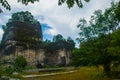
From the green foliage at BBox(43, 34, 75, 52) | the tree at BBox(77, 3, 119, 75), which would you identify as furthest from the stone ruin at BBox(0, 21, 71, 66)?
the tree at BBox(77, 3, 119, 75)

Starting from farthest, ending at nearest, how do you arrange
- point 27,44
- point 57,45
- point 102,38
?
point 57,45 < point 27,44 < point 102,38

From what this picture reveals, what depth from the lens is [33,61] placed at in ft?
335

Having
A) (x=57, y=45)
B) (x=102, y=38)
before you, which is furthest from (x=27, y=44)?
(x=102, y=38)

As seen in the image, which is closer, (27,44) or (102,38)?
(102,38)

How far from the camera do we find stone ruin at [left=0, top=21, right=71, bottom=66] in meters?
99.2

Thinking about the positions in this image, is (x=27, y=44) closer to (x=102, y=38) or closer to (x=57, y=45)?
(x=57, y=45)

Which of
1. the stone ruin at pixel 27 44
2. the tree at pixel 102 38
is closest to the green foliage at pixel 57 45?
the stone ruin at pixel 27 44

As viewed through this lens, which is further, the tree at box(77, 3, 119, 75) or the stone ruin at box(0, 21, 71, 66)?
the stone ruin at box(0, 21, 71, 66)

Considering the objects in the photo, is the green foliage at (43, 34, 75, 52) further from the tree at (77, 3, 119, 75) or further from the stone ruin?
the tree at (77, 3, 119, 75)

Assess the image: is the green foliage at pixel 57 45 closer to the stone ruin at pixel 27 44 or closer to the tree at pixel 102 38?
the stone ruin at pixel 27 44

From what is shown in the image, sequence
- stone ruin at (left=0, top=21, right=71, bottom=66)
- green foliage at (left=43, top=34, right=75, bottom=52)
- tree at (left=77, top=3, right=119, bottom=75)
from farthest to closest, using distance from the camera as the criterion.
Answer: green foliage at (left=43, top=34, right=75, bottom=52) → stone ruin at (left=0, top=21, right=71, bottom=66) → tree at (left=77, top=3, right=119, bottom=75)

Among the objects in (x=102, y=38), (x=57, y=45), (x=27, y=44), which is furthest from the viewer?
(x=57, y=45)

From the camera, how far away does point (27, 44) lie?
4016 inches

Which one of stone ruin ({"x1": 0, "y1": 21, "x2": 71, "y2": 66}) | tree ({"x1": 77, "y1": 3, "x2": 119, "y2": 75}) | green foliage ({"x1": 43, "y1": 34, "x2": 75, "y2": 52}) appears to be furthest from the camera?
green foliage ({"x1": 43, "y1": 34, "x2": 75, "y2": 52})
